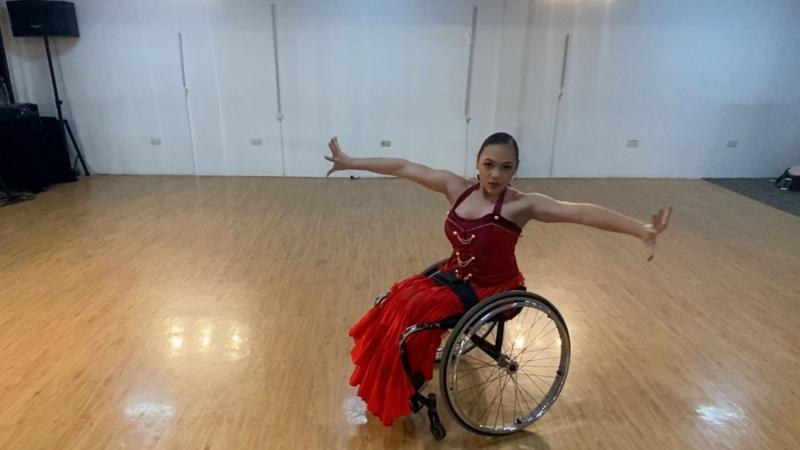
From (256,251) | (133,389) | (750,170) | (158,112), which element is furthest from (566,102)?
(133,389)

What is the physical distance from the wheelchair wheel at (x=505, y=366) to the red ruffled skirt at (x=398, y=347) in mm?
124

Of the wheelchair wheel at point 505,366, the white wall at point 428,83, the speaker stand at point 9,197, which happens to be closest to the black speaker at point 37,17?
the white wall at point 428,83

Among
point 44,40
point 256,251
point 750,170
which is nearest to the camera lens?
point 256,251

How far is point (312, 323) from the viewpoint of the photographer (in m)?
2.75

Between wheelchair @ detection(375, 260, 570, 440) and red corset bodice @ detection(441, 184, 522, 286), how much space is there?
11 cm

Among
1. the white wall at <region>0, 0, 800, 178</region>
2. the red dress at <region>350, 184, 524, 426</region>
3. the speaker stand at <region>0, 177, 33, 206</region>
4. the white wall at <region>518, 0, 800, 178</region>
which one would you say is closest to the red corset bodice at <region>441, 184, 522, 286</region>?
the red dress at <region>350, 184, 524, 426</region>

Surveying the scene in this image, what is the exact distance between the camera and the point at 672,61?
19.8 feet

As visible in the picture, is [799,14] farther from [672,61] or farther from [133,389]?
[133,389]

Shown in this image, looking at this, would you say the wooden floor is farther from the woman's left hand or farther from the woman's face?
the woman's face

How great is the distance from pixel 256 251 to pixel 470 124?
3.43 metres

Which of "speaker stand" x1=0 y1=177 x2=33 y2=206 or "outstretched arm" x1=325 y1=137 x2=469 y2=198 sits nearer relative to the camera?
"outstretched arm" x1=325 y1=137 x2=469 y2=198

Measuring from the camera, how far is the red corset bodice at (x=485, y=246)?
6.22 feet

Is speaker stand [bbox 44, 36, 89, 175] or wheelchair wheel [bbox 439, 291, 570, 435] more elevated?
speaker stand [bbox 44, 36, 89, 175]

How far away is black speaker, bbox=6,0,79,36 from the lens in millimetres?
5145
